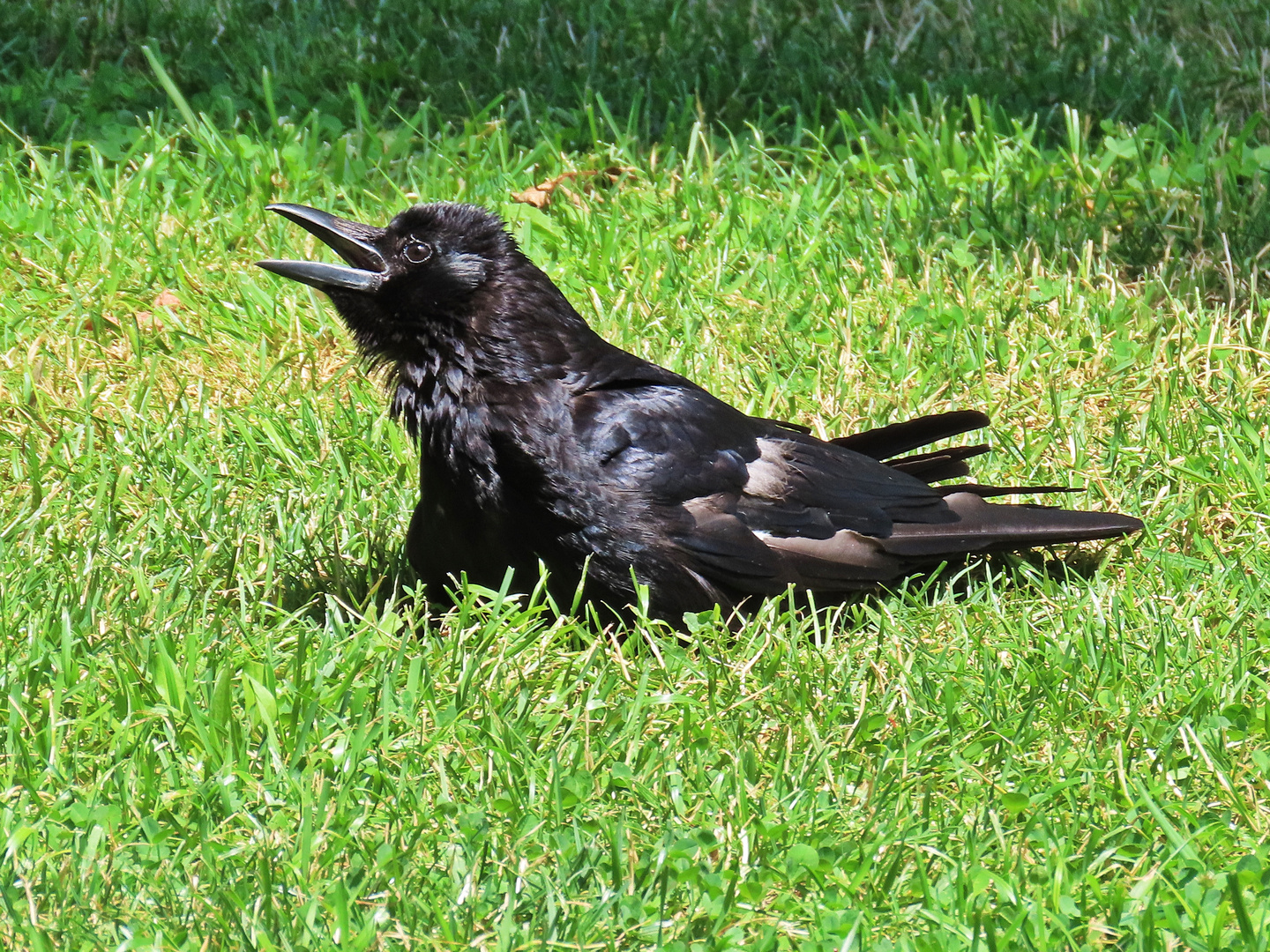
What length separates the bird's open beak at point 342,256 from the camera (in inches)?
163

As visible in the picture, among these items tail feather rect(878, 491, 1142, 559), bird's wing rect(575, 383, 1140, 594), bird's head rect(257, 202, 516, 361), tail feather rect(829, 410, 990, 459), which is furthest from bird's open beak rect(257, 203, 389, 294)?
tail feather rect(878, 491, 1142, 559)

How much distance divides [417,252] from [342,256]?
29 centimetres

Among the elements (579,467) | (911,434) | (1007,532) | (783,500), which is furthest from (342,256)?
(1007,532)

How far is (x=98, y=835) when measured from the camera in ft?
9.68

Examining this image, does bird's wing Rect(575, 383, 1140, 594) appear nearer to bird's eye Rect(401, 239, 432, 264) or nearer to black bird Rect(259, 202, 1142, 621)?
black bird Rect(259, 202, 1142, 621)

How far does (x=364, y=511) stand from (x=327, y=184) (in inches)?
80.5

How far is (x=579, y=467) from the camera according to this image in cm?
399

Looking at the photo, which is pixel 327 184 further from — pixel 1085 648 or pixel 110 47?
pixel 1085 648

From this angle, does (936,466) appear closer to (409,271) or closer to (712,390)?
(712,390)

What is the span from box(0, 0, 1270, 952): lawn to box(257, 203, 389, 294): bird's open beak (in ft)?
2.51

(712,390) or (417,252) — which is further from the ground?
(417,252)

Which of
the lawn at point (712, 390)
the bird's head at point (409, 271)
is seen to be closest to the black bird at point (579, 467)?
the bird's head at point (409, 271)

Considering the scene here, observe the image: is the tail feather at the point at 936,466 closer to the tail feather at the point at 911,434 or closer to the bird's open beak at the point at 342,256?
the tail feather at the point at 911,434

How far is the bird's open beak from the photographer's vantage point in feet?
13.6
